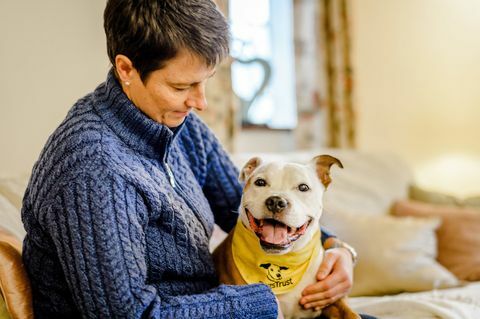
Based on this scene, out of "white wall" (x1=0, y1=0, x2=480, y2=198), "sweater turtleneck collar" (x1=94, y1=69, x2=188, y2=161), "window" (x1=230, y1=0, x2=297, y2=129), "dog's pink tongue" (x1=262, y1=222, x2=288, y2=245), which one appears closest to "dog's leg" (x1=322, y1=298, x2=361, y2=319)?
"dog's pink tongue" (x1=262, y1=222, x2=288, y2=245)

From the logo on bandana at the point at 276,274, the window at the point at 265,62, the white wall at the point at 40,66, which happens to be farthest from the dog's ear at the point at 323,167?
the window at the point at 265,62

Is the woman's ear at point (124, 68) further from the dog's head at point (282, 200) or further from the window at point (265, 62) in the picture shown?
the window at point (265, 62)

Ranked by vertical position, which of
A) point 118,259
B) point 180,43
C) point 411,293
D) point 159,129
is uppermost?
point 180,43

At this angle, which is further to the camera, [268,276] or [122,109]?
[268,276]

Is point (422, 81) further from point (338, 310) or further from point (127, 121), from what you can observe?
point (127, 121)

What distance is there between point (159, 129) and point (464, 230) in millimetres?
1693

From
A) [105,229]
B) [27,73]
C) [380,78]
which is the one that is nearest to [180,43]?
[105,229]

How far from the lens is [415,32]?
400 cm

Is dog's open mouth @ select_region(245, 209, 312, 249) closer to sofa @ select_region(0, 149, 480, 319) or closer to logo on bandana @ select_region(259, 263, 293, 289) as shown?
logo on bandana @ select_region(259, 263, 293, 289)

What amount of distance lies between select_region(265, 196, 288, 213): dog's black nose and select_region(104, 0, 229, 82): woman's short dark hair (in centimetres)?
33

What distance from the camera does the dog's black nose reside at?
4.13 ft

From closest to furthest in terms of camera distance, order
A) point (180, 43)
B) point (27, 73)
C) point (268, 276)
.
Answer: point (180, 43) < point (268, 276) < point (27, 73)

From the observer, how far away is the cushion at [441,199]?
9.16 feet

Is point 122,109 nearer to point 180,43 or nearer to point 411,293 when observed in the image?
point 180,43
